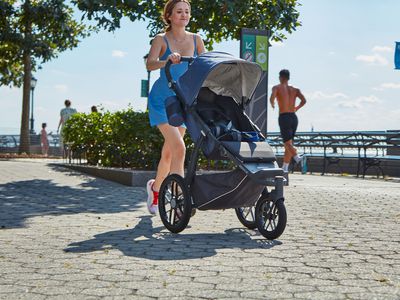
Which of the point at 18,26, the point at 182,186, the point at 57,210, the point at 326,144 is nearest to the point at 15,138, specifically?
the point at 18,26

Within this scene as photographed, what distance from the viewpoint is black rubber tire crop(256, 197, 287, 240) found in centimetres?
575

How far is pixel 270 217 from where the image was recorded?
5.98 meters

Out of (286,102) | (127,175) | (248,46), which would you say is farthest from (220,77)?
(248,46)

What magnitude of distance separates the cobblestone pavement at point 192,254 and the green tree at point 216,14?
20.7 feet

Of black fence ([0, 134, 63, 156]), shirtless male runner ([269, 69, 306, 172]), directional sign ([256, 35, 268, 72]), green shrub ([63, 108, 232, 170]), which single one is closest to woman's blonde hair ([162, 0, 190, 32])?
green shrub ([63, 108, 232, 170])

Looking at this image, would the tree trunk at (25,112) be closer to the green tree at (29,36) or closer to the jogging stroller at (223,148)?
the green tree at (29,36)

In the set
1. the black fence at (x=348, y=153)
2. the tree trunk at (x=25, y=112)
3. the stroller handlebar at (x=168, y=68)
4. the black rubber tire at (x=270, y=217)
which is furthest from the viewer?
the tree trunk at (x=25, y=112)

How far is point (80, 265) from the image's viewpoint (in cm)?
478

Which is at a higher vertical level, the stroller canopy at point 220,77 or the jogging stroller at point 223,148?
the stroller canopy at point 220,77

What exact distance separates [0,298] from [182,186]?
2611 mm

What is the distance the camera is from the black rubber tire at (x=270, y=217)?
5.75 metres

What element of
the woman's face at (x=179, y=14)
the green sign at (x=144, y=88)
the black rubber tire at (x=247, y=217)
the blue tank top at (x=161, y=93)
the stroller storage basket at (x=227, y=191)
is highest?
the green sign at (x=144, y=88)

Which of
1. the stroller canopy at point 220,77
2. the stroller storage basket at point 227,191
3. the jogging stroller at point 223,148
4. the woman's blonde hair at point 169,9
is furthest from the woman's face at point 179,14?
the stroller storage basket at point 227,191

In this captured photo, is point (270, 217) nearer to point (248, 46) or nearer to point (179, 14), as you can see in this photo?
point (179, 14)
